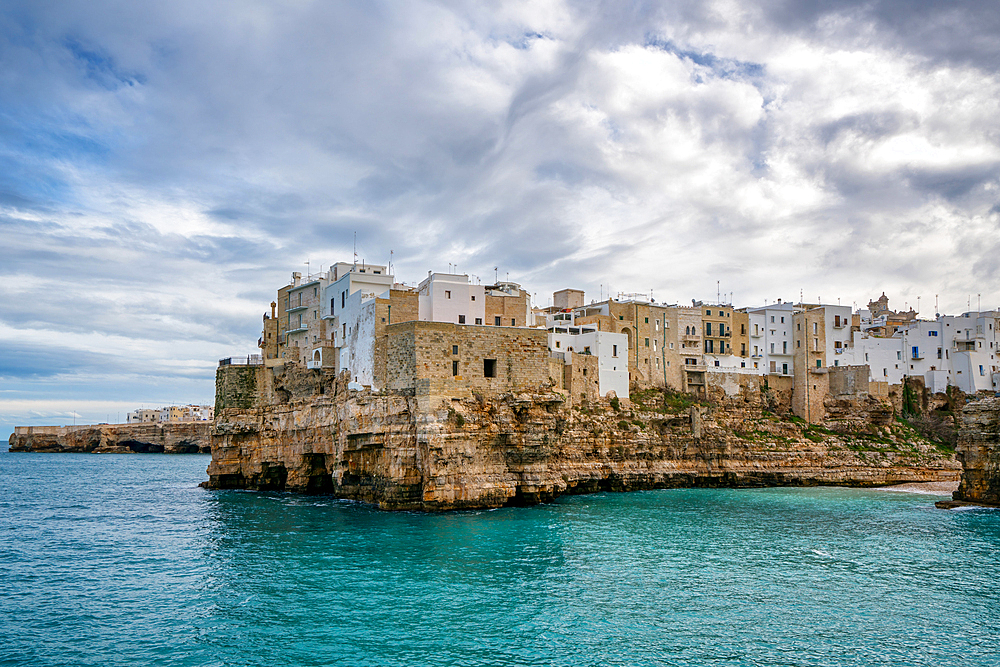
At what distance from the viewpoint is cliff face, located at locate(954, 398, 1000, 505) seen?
148 ft

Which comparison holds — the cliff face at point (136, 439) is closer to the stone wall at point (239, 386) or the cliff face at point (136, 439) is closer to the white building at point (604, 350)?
the stone wall at point (239, 386)

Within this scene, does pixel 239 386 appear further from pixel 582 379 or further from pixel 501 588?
pixel 501 588

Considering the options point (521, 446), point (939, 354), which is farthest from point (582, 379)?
point (939, 354)

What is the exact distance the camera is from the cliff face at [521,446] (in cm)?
4028

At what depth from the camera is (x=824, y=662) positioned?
17484 mm

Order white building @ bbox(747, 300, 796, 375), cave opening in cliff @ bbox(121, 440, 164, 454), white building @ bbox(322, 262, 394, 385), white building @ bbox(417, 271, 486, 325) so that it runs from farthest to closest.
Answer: cave opening in cliff @ bbox(121, 440, 164, 454), white building @ bbox(747, 300, 796, 375), white building @ bbox(417, 271, 486, 325), white building @ bbox(322, 262, 394, 385)

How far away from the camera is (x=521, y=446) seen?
42.3 m

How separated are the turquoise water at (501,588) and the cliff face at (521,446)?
2838 mm

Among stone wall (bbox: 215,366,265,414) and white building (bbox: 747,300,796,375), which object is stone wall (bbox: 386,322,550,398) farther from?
white building (bbox: 747,300,796,375)

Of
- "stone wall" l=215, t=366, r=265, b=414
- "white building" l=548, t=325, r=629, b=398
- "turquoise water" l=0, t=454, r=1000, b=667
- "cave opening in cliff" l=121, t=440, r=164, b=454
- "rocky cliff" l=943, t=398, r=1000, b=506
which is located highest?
"white building" l=548, t=325, r=629, b=398

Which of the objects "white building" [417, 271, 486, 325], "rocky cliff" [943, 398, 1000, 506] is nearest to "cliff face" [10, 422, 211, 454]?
"white building" [417, 271, 486, 325]

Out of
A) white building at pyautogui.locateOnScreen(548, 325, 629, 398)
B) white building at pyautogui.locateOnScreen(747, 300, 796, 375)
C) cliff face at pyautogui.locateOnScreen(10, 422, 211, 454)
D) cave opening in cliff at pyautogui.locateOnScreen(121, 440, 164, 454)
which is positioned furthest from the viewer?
cave opening in cliff at pyautogui.locateOnScreen(121, 440, 164, 454)

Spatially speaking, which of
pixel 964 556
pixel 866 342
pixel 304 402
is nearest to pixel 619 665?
pixel 964 556

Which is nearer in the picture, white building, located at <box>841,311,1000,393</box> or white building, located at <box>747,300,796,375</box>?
white building, located at <box>747,300,796,375</box>
